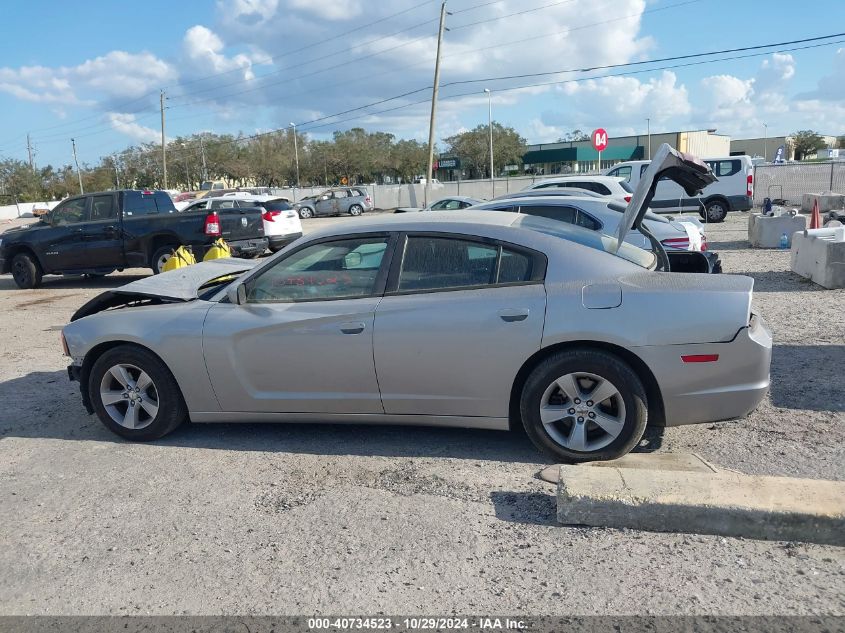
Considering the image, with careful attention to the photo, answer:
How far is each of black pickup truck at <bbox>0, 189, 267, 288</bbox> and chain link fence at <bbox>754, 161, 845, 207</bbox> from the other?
2440 cm

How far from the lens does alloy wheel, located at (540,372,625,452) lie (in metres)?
4.13

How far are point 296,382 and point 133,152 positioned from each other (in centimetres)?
8214

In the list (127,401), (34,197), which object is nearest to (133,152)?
(34,197)

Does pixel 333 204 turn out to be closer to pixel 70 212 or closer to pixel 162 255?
pixel 70 212

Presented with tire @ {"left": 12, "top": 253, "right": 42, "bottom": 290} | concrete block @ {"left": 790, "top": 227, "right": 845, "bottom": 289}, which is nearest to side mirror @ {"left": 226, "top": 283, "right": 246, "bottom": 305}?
concrete block @ {"left": 790, "top": 227, "right": 845, "bottom": 289}

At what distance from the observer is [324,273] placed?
15.4ft

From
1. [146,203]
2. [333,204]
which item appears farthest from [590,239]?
[333,204]

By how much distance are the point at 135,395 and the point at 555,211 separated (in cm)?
630

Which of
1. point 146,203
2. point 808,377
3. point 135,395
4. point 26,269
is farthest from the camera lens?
point 26,269

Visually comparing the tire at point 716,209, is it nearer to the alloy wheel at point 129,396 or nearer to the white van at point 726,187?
the white van at point 726,187

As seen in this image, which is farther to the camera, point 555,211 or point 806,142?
point 806,142

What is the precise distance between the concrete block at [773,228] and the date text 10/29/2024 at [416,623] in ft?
47.2

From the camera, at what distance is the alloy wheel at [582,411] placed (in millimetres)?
4133

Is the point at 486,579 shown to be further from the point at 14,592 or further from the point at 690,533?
the point at 14,592
